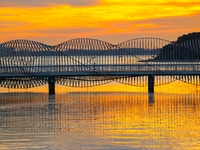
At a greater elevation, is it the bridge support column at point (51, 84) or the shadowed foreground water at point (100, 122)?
the bridge support column at point (51, 84)

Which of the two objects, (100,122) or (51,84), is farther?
(51,84)

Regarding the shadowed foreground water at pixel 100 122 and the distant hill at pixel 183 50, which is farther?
the distant hill at pixel 183 50

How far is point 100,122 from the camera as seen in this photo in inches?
1797

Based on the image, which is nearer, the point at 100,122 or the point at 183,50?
the point at 100,122

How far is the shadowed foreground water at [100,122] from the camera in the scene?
37.4 m

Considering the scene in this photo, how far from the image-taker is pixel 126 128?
139 feet

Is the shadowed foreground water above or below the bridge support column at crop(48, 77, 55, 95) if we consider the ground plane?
below

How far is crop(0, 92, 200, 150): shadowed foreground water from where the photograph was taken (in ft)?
123

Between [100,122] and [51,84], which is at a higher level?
[51,84]

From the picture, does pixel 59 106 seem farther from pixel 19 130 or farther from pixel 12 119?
pixel 19 130

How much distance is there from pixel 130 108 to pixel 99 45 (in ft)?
69.9

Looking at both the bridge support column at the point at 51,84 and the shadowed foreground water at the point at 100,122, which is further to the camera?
the bridge support column at the point at 51,84

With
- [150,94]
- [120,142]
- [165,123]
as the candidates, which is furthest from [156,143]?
[150,94]

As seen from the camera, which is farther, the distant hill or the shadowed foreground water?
the distant hill
